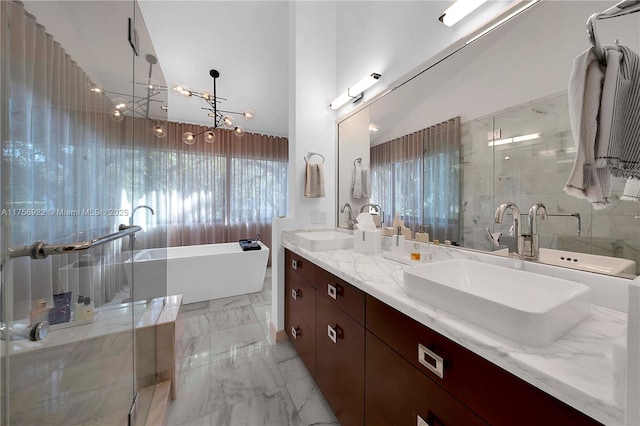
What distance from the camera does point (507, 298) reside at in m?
0.85

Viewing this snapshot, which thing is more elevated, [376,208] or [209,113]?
[209,113]

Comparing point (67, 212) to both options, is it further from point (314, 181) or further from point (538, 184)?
point (538, 184)

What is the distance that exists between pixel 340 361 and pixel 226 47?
11.2 feet

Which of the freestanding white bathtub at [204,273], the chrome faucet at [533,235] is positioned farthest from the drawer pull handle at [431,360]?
the freestanding white bathtub at [204,273]

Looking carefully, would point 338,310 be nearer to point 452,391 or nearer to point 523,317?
point 452,391

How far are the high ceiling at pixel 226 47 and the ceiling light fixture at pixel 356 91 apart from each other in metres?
1.31

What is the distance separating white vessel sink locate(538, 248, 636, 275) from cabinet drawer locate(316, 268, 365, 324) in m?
0.75

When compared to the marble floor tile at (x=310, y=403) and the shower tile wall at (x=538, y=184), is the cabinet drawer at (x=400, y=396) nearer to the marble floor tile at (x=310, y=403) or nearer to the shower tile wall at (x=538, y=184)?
the marble floor tile at (x=310, y=403)

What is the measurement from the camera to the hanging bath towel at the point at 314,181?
6.77ft

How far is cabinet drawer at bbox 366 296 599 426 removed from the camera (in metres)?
0.46

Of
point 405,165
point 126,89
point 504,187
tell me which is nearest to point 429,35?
point 405,165

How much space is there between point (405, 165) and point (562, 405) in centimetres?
132

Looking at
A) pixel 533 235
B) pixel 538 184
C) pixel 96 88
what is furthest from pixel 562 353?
pixel 96 88

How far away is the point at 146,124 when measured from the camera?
1913mm
